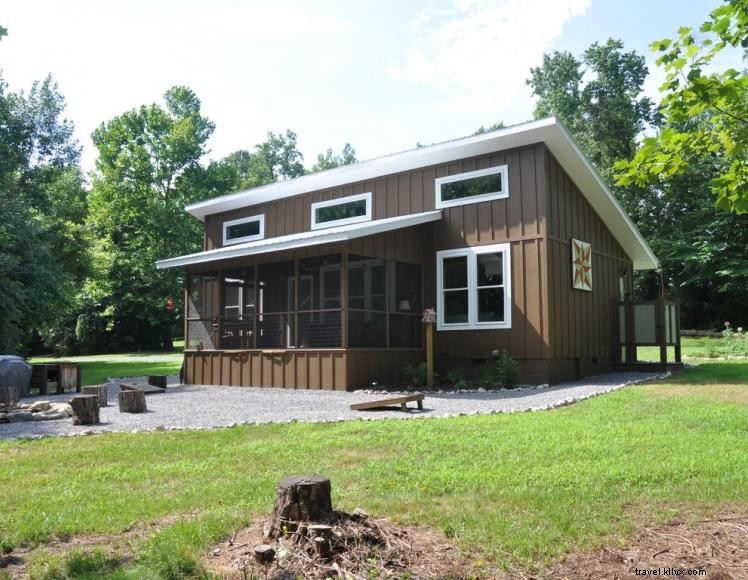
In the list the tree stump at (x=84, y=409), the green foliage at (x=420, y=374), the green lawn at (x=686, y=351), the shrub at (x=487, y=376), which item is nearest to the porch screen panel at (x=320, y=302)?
the green foliage at (x=420, y=374)

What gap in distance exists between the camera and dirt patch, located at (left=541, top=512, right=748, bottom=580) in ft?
10.2

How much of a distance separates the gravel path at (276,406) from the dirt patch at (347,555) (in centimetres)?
465

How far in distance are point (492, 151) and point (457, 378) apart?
4.56 metres

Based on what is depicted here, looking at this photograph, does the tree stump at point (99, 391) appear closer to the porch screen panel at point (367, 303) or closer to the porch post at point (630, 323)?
the porch screen panel at point (367, 303)

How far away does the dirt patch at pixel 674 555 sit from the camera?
3.11 m

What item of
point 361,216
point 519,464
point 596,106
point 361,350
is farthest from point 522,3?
point 596,106

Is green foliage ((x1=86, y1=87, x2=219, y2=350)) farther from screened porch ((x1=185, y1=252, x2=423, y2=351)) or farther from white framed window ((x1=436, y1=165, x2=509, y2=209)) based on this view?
white framed window ((x1=436, y1=165, x2=509, y2=209))

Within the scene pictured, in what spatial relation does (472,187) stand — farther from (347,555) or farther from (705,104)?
(347,555)

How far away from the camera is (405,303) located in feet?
45.0

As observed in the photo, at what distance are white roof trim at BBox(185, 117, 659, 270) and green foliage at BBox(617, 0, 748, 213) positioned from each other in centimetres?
752

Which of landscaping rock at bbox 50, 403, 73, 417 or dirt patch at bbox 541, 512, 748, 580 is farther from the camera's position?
landscaping rock at bbox 50, 403, 73, 417

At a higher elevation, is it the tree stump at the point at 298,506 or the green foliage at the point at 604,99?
the green foliage at the point at 604,99

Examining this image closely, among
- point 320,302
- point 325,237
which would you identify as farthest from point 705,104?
point 320,302

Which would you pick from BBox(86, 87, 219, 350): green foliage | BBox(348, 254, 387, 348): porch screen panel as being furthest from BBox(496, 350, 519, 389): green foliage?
BBox(86, 87, 219, 350): green foliage
